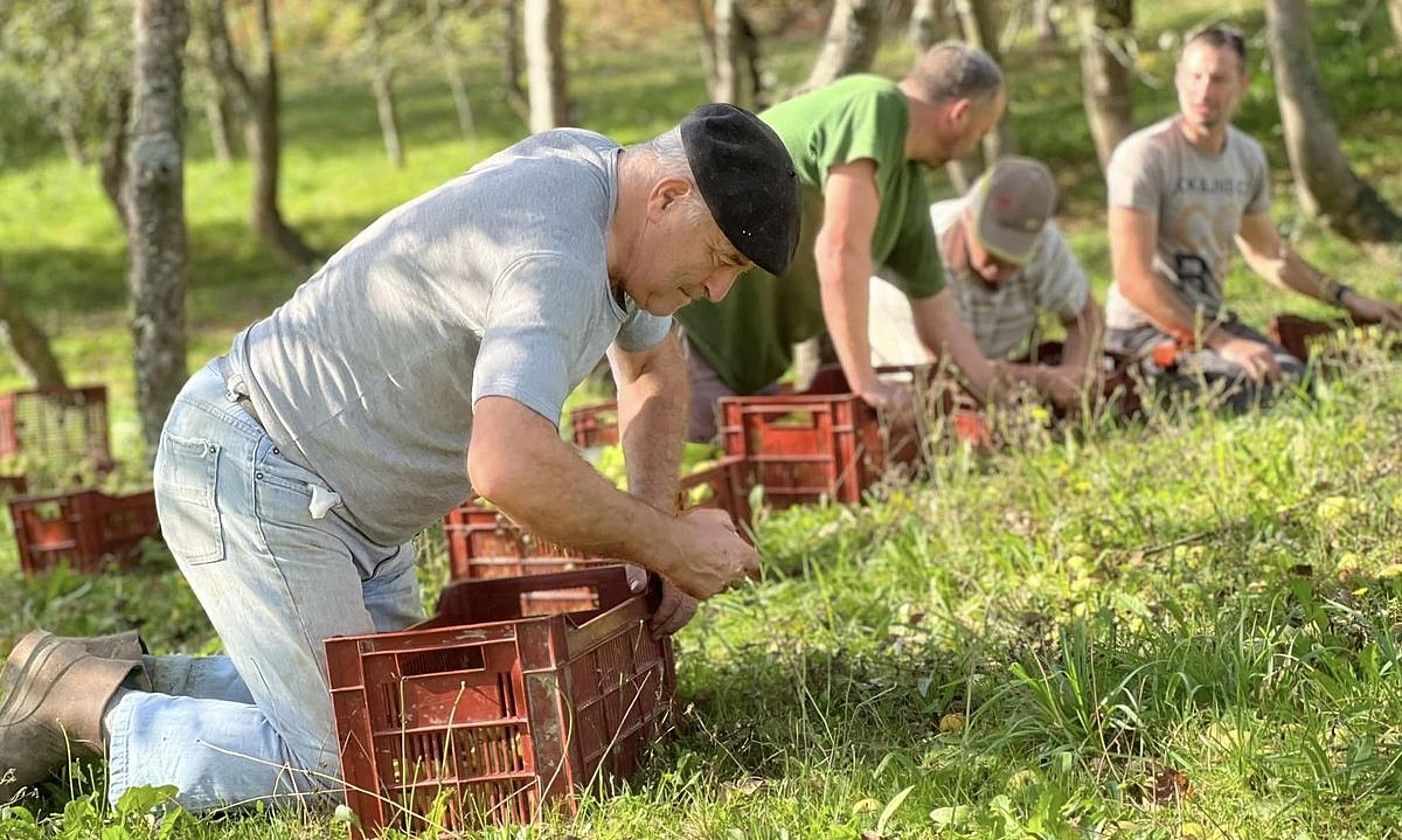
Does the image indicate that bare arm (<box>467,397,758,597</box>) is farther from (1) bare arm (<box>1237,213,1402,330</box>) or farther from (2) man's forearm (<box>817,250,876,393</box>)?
(1) bare arm (<box>1237,213,1402,330</box>)

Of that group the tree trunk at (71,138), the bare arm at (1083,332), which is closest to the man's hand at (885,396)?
the bare arm at (1083,332)

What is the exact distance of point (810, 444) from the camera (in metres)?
6.13

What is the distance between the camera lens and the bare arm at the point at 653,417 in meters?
3.89

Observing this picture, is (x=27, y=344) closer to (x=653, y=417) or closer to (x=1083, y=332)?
(x=1083, y=332)

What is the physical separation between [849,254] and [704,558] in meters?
2.69

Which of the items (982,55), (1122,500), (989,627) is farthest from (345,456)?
(982,55)

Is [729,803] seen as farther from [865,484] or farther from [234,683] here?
[865,484]

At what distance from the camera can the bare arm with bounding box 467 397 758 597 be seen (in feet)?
9.85

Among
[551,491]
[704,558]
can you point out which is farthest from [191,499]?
[704,558]

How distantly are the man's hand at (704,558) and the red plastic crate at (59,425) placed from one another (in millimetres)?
7133

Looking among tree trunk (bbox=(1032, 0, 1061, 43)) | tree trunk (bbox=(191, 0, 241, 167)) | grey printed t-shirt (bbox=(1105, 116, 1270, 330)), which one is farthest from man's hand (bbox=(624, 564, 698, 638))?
tree trunk (bbox=(1032, 0, 1061, 43))

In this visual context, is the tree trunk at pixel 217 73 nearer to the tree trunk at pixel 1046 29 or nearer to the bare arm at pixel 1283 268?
the tree trunk at pixel 1046 29

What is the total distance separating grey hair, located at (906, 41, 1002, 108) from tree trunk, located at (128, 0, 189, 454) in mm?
3907

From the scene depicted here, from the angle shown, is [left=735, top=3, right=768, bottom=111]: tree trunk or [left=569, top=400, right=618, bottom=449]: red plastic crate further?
[left=735, top=3, right=768, bottom=111]: tree trunk
